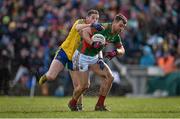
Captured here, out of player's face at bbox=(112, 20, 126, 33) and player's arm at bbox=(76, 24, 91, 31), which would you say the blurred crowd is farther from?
player's face at bbox=(112, 20, 126, 33)

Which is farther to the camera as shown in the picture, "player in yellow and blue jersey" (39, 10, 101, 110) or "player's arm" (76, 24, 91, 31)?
"player in yellow and blue jersey" (39, 10, 101, 110)

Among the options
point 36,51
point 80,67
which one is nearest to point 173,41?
point 36,51

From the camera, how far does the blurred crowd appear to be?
2994 cm

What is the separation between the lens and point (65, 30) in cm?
3052

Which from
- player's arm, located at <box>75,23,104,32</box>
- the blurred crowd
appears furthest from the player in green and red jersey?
the blurred crowd

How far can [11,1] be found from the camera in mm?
32469

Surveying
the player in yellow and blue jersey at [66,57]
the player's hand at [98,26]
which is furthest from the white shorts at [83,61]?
the player's hand at [98,26]

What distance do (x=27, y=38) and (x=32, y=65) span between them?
1.41 m

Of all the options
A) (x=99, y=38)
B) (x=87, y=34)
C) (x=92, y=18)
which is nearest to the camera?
(x=99, y=38)

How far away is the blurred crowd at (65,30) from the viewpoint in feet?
98.2

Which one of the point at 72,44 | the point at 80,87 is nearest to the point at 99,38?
the point at 80,87

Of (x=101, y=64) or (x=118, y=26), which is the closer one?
(x=118, y=26)

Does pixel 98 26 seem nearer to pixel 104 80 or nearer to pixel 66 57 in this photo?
pixel 104 80

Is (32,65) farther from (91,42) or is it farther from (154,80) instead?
A: (91,42)
